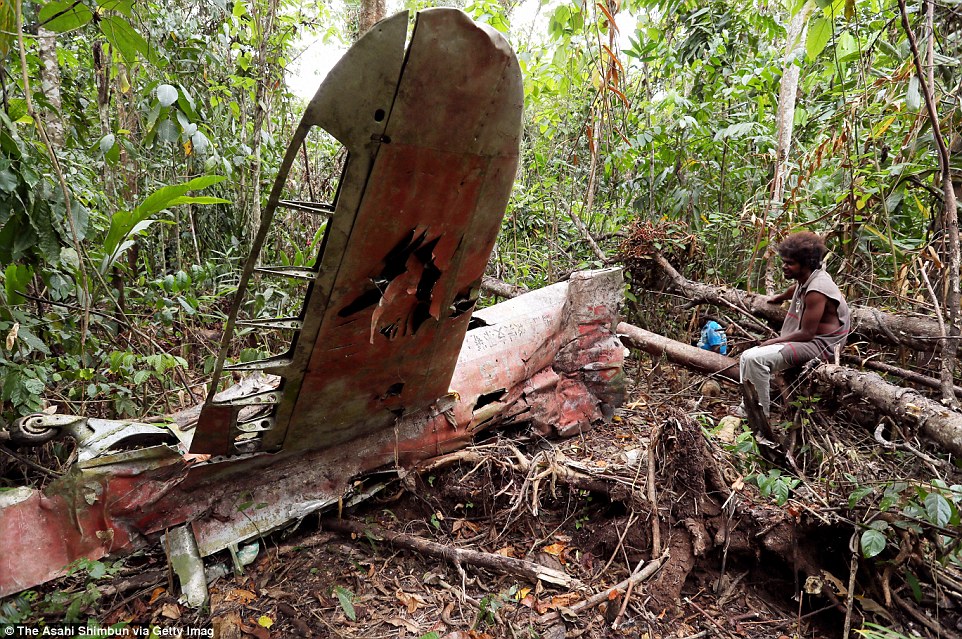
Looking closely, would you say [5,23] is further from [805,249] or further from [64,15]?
[805,249]

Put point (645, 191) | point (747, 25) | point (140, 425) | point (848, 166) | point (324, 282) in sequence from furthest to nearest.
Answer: point (645, 191)
point (747, 25)
point (848, 166)
point (140, 425)
point (324, 282)

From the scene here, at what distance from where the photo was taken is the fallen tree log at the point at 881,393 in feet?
8.84

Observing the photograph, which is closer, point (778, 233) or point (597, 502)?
point (597, 502)

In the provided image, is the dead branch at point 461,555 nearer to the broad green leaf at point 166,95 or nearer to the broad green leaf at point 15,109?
the broad green leaf at point 166,95

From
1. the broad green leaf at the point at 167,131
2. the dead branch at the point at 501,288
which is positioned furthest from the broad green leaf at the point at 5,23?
the dead branch at the point at 501,288

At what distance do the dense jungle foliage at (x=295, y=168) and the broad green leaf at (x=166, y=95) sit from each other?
2 centimetres

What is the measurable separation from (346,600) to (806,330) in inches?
150

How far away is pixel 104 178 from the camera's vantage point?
5.73 meters

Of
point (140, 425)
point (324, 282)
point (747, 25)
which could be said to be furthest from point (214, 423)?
point (747, 25)

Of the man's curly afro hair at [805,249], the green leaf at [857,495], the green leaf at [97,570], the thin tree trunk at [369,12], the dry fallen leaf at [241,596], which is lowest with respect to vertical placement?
the dry fallen leaf at [241,596]

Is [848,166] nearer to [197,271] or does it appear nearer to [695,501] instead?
[695,501]

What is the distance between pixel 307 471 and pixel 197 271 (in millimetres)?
2764

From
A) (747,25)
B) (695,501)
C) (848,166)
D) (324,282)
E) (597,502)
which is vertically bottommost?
(597,502)

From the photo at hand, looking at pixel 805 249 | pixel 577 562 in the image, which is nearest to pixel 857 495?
pixel 577 562
